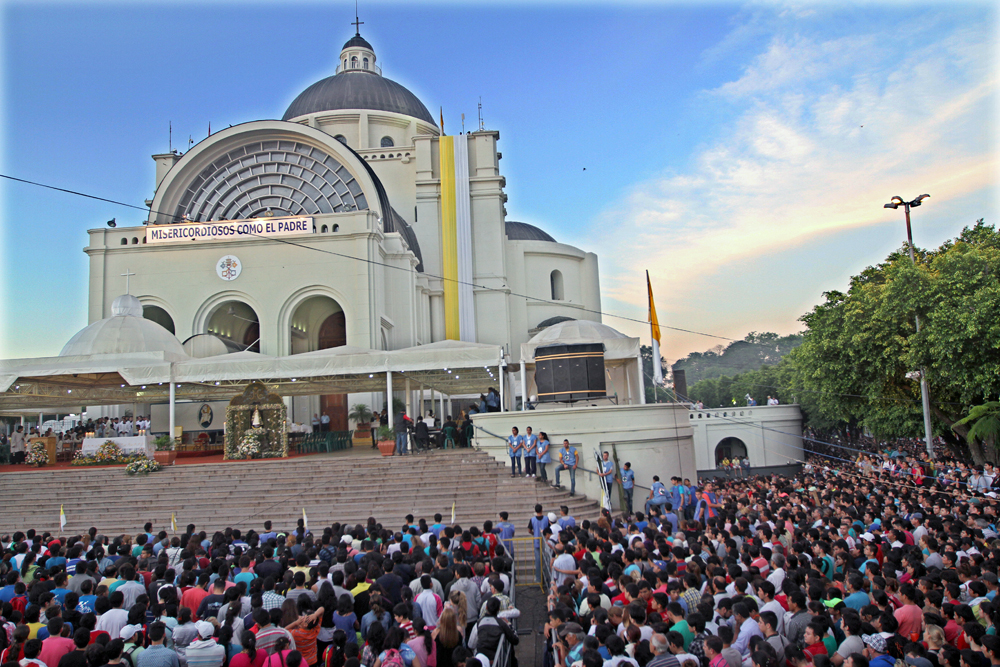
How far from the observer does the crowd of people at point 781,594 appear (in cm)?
499

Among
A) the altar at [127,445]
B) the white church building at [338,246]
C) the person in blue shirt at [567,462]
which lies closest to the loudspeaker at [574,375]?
the person in blue shirt at [567,462]

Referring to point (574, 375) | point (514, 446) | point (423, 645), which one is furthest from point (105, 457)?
point (423, 645)

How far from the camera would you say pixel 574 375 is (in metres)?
18.6

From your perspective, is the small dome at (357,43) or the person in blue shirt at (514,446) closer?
the person in blue shirt at (514,446)

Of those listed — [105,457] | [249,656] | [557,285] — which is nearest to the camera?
[249,656]

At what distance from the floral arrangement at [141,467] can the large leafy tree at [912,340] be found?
20390mm

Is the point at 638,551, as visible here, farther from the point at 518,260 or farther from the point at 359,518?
the point at 518,260

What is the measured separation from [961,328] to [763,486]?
6.59m

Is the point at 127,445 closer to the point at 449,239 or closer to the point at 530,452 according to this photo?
the point at 530,452

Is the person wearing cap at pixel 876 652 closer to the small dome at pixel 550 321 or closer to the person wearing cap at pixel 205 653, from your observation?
the person wearing cap at pixel 205 653

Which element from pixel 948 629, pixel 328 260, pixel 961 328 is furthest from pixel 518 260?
pixel 948 629

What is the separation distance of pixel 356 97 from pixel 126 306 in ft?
67.8

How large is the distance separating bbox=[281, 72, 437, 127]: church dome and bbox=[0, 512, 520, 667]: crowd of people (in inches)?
1358

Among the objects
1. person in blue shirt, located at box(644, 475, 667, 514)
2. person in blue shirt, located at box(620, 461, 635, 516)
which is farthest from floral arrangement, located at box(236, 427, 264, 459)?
person in blue shirt, located at box(644, 475, 667, 514)
